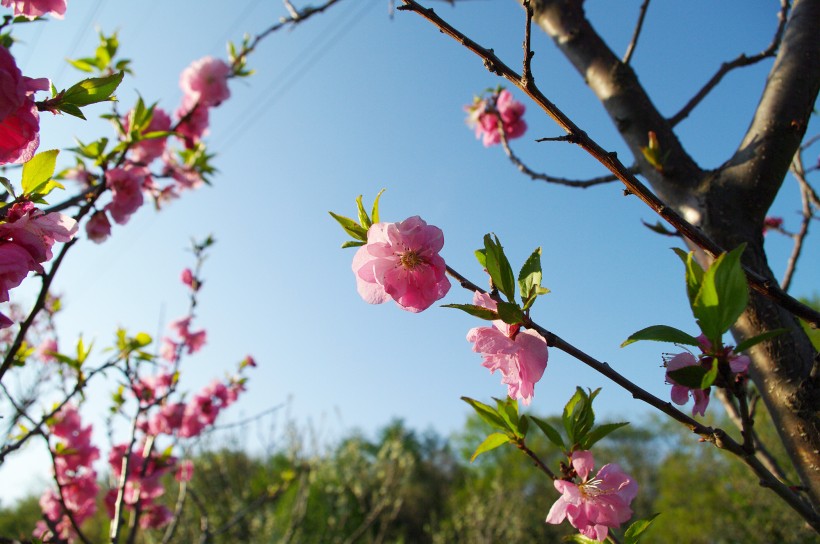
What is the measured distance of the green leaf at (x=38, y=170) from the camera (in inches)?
29.4

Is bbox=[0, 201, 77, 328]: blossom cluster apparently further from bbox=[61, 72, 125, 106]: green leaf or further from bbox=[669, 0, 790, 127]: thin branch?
bbox=[669, 0, 790, 127]: thin branch

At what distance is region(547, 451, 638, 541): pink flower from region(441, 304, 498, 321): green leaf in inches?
11.1

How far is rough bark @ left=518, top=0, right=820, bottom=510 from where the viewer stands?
694 millimetres

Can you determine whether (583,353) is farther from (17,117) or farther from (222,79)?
(222,79)

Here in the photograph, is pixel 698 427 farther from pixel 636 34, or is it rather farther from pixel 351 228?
pixel 636 34

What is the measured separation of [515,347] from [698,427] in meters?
0.21

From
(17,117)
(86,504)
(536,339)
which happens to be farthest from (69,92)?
(86,504)

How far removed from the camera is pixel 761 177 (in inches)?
36.7

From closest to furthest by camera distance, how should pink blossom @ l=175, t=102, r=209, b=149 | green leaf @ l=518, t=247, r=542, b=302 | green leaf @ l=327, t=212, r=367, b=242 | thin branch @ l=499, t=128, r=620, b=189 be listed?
1. green leaf @ l=518, t=247, r=542, b=302
2. green leaf @ l=327, t=212, r=367, b=242
3. thin branch @ l=499, t=128, r=620, b=189
4. pink blossom @ l=175, t=102, r=209, b=149

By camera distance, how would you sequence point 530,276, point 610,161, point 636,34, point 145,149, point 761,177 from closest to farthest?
point 610,161 → point 530,276 → point 761,177 → point 636,34 → point 145,149

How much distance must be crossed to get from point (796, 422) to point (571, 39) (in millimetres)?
1053

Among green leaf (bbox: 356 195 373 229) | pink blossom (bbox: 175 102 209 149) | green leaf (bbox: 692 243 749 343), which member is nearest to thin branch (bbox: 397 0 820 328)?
green leaf (bbox: 692 243 749 343)

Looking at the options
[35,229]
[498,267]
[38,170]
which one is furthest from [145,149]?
[498,267]

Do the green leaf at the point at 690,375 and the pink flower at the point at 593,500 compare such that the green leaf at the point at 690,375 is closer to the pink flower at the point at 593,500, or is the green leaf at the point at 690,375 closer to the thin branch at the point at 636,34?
the pink flower at the point at 593,500
